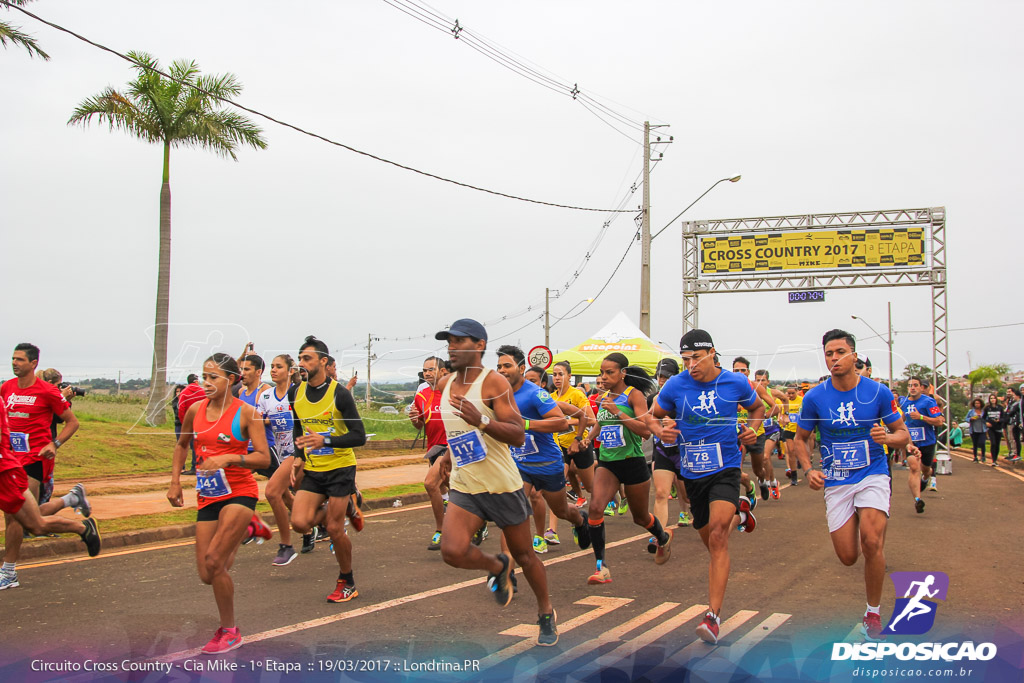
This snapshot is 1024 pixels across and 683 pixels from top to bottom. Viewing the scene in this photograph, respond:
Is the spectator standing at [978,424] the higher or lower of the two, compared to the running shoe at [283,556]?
higher

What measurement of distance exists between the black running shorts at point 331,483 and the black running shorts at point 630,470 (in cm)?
245

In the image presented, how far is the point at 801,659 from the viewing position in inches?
200

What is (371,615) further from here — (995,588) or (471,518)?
(995,588)

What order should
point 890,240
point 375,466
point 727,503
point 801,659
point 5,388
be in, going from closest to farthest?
1. point 801,659
2. point 727,503
3. point 5,388
4. point 375,466
5. point 890,240

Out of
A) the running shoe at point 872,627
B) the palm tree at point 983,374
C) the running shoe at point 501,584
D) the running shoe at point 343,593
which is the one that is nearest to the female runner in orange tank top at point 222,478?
the running shoe at point 343,593

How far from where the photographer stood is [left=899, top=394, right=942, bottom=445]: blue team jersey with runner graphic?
12766mm

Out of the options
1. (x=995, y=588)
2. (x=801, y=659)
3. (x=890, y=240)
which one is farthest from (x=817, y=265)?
(x=801, y=659)

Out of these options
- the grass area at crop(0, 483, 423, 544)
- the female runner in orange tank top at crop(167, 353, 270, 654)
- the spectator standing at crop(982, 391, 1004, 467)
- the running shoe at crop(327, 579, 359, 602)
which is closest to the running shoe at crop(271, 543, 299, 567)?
the grass area at crop(0, 483, 423, 544)

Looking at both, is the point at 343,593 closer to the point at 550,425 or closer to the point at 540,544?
the point at 550,425

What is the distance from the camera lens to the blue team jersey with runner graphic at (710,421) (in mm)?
6088

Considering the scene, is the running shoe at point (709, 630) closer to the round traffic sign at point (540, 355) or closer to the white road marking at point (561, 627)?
the white road marking at point (561, 627)

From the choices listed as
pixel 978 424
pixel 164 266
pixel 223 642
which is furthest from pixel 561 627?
pixel 978 424

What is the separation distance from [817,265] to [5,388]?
2810 cm

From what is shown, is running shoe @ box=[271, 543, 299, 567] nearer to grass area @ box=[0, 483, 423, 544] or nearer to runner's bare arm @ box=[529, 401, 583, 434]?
grass area @ box=[0, 483, 423, 544]
